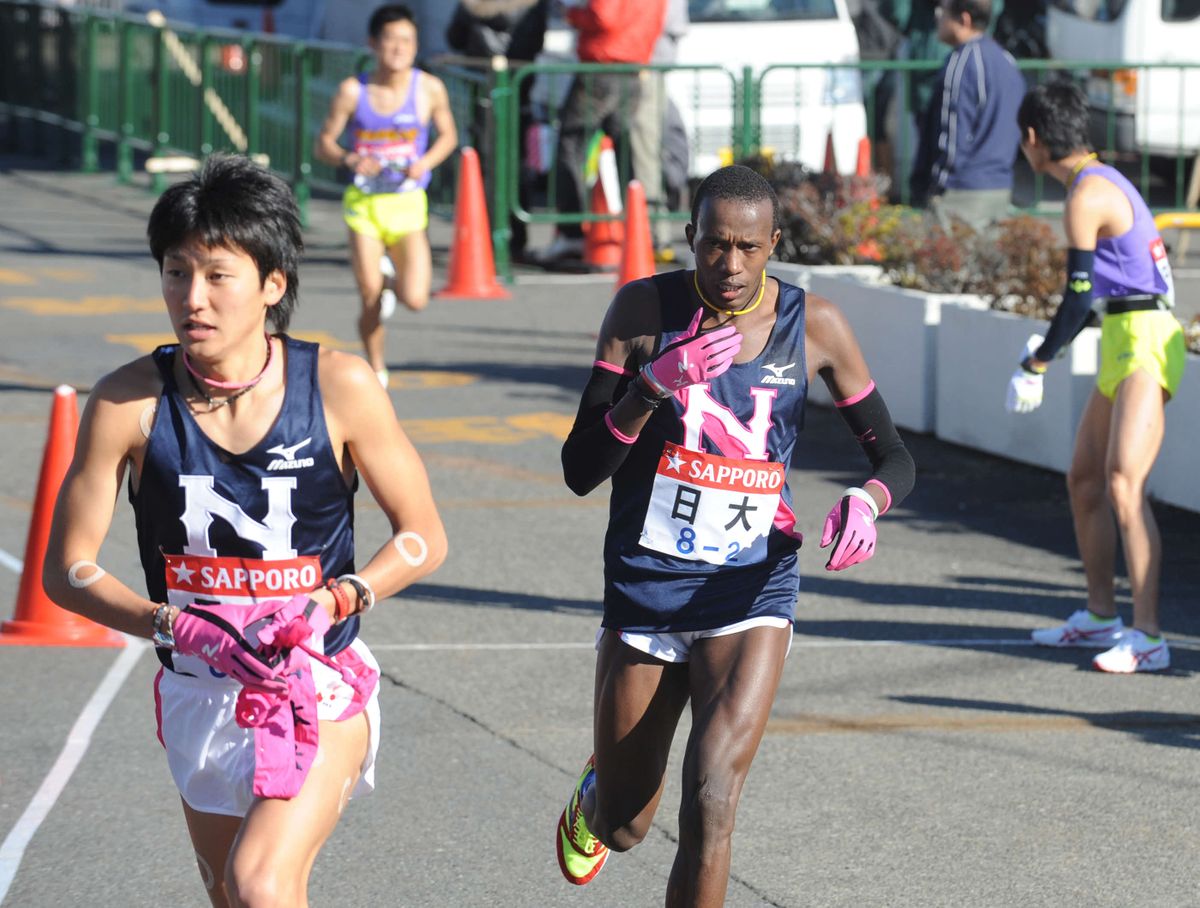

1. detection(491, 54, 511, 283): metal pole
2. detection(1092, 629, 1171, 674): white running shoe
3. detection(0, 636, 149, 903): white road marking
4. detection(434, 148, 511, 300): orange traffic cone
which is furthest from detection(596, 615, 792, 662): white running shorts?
detection(491, 54, 511, 283): metal pole

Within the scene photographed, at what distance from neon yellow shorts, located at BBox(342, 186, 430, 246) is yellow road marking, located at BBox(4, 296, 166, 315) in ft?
13.8

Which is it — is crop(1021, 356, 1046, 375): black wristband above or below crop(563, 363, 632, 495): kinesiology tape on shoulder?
below

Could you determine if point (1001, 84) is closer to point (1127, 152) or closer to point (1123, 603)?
point (1123, 603)

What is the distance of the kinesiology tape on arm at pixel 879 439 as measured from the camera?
15.5 ft

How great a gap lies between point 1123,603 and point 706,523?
4.08 metres

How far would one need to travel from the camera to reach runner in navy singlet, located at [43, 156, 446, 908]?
12.6 ft

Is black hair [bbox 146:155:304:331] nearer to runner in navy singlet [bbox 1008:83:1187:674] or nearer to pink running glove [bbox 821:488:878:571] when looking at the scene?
pink running glove [bbox 821:488:878:571]

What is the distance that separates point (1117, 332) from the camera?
7.40m

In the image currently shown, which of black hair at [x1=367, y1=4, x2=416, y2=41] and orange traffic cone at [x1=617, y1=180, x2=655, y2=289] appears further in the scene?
orange traffic cone at [x1=617, y1=180, x2=655, y2=289]

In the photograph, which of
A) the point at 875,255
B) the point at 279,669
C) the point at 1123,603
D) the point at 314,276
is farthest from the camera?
the point at 314,276

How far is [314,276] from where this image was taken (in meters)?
17.7

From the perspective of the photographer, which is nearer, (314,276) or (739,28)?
(314,276)

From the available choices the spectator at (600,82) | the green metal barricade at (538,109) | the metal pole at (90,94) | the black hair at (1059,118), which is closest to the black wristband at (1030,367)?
the black hair at (1059,118)

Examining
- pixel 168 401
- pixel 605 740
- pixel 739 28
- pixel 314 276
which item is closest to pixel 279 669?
pixel 168 401
